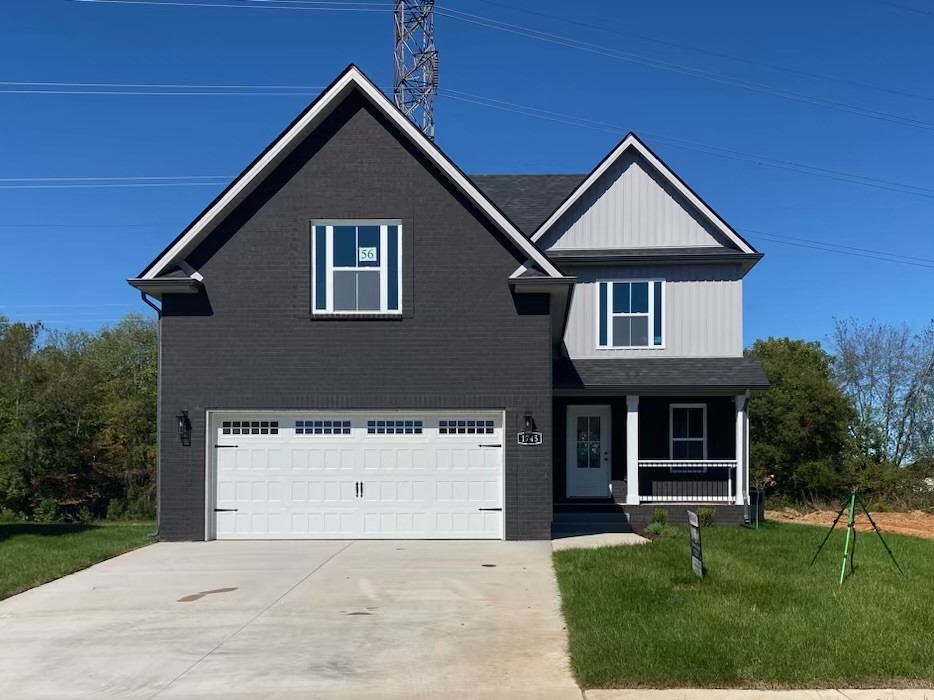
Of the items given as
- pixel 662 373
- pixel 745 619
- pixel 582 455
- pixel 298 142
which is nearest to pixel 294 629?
pixel 745 619

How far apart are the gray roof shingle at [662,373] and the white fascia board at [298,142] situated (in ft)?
16.4

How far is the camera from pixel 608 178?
68.3 ft

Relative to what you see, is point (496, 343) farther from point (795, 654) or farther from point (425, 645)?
point (795, 654)

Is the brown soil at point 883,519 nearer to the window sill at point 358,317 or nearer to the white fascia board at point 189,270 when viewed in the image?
the window sill at point 358,317

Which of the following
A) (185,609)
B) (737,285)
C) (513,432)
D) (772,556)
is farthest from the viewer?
(737,285)

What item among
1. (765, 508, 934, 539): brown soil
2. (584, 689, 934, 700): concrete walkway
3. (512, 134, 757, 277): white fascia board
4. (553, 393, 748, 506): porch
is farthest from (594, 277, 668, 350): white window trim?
(584, 689, 934, 700): concrete walkway

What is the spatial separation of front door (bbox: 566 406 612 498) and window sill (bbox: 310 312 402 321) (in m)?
6.48

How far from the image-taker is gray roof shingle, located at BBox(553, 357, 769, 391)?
19.0m

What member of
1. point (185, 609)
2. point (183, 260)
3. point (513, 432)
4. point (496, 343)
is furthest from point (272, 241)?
point (185, 609)

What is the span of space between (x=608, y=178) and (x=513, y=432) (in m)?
8.41

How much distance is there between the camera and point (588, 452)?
2041cm

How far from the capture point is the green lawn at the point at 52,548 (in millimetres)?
12258

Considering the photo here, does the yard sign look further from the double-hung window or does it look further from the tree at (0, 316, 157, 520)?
the tree at (0, 316, 157, 520)

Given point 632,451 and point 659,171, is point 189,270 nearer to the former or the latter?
point 632,451
